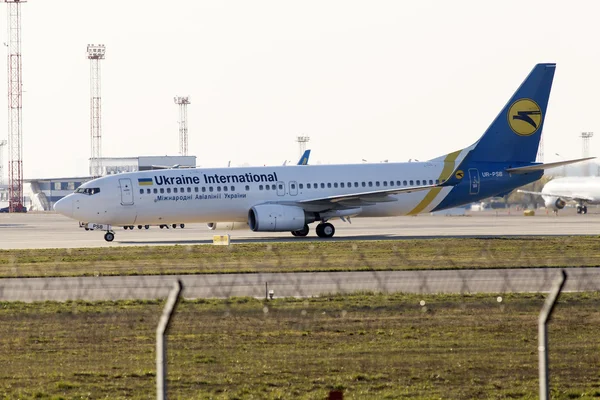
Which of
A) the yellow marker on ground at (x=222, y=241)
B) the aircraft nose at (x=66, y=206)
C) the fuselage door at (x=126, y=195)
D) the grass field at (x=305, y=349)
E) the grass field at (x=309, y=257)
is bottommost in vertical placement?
the grass field at (x=305, y=349)

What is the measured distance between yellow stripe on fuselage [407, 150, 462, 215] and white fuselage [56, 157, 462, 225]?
49mm

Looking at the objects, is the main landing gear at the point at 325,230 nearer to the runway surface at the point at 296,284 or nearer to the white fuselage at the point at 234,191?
the white fuselage at the point at 234,191

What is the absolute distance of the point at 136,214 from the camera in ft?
160

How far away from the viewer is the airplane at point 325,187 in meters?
48.7

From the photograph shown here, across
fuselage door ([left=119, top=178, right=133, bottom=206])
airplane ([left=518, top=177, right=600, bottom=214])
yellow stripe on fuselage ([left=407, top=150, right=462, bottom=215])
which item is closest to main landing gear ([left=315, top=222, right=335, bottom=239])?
yellow stripe on fuselage ([left=407, top=150, right=462, bottom=215])

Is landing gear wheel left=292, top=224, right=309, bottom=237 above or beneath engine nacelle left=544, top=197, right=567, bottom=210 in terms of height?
beneath

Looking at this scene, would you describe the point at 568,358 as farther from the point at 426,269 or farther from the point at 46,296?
the point at 426,269

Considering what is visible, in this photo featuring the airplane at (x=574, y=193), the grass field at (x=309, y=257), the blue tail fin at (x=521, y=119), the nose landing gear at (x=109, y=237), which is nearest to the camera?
the grass field at (x=309, y=257)

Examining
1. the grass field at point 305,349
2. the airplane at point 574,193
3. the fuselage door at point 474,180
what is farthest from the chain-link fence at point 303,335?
the airplane at point 574,193

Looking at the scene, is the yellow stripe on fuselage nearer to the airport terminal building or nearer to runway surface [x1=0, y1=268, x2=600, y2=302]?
runway surface [x1=0, y1=268, x2=600, y2=302]

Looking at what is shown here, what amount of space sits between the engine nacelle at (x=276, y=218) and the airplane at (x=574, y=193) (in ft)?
205

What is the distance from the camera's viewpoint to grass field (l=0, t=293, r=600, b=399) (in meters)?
Result: 14.0

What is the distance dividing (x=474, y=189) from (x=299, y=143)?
130m

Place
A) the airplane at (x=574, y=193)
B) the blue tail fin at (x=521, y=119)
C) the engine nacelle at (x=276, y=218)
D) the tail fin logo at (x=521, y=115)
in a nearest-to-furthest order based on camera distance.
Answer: the engine nacelle at (x=276, y=218) < the blue tail fin at (x=521, y=119) < the tail fin logo at (x=521, y=115) < the airplane at (x=574, y=193)
